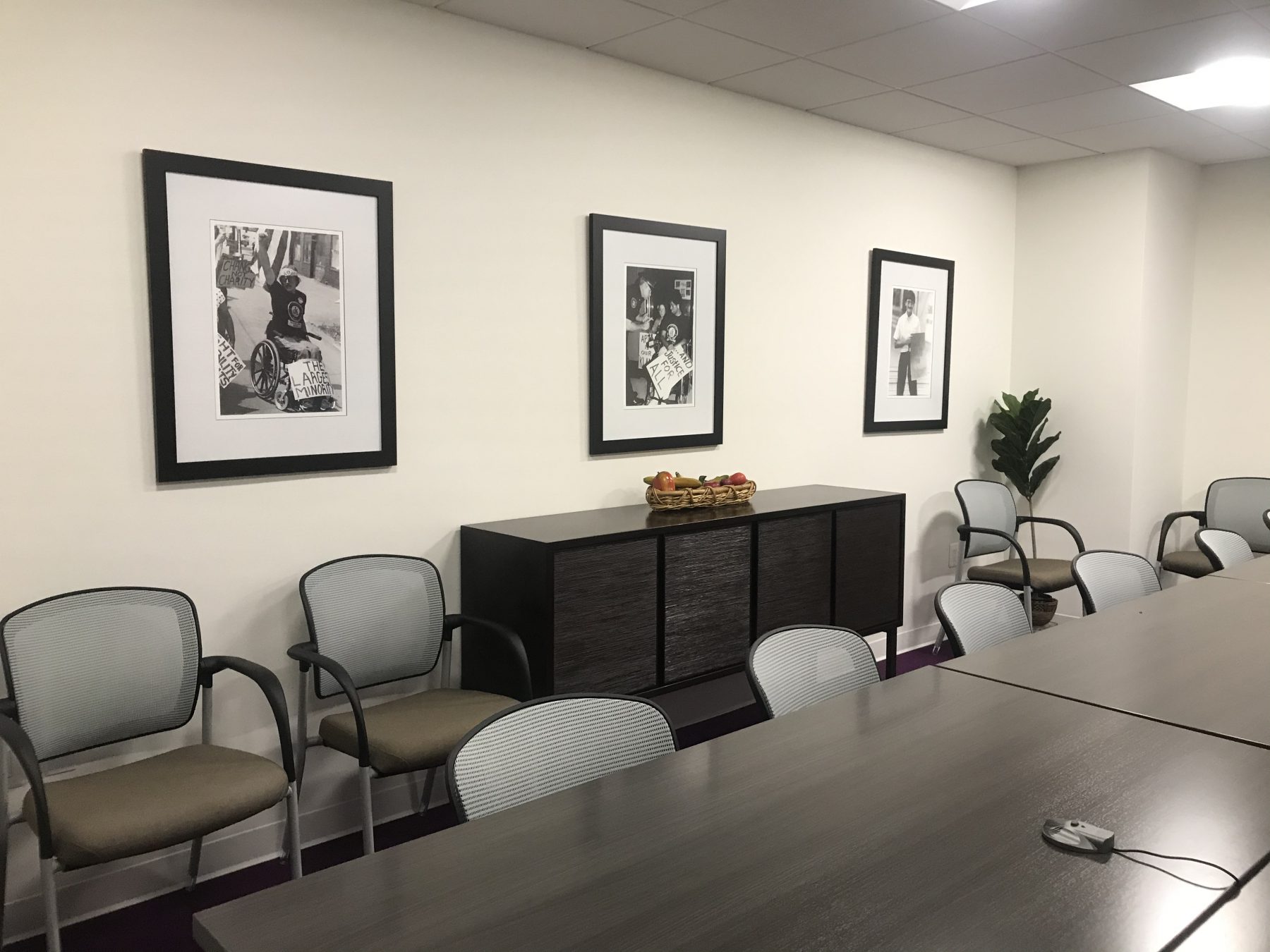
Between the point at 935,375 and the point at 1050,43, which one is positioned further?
the point at 935,375

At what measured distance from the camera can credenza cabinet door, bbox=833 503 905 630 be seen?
4.29 metres

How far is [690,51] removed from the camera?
381 centimetres

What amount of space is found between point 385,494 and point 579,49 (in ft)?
6.01

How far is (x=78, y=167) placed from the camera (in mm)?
2691

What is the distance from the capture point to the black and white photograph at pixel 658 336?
404 cm

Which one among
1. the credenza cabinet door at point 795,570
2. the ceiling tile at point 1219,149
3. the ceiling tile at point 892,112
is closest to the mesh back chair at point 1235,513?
the ceiling tile at point 1219,149

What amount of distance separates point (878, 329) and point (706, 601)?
84.6 inches

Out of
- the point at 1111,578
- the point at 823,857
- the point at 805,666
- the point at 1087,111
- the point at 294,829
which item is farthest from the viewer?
the point at 1087,111

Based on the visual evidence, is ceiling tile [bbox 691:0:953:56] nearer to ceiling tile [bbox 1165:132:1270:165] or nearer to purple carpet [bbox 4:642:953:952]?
purple carpet [bbox 4:642:953:952]

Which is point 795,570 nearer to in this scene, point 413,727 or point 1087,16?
point 413,727

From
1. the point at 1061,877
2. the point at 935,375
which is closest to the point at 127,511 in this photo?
the point at 1061,877

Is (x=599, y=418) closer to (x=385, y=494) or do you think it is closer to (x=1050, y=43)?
(x=385, y=494)

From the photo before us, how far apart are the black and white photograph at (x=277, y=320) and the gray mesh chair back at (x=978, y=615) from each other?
1.99 m

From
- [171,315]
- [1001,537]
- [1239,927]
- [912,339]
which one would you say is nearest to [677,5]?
[171,315]
